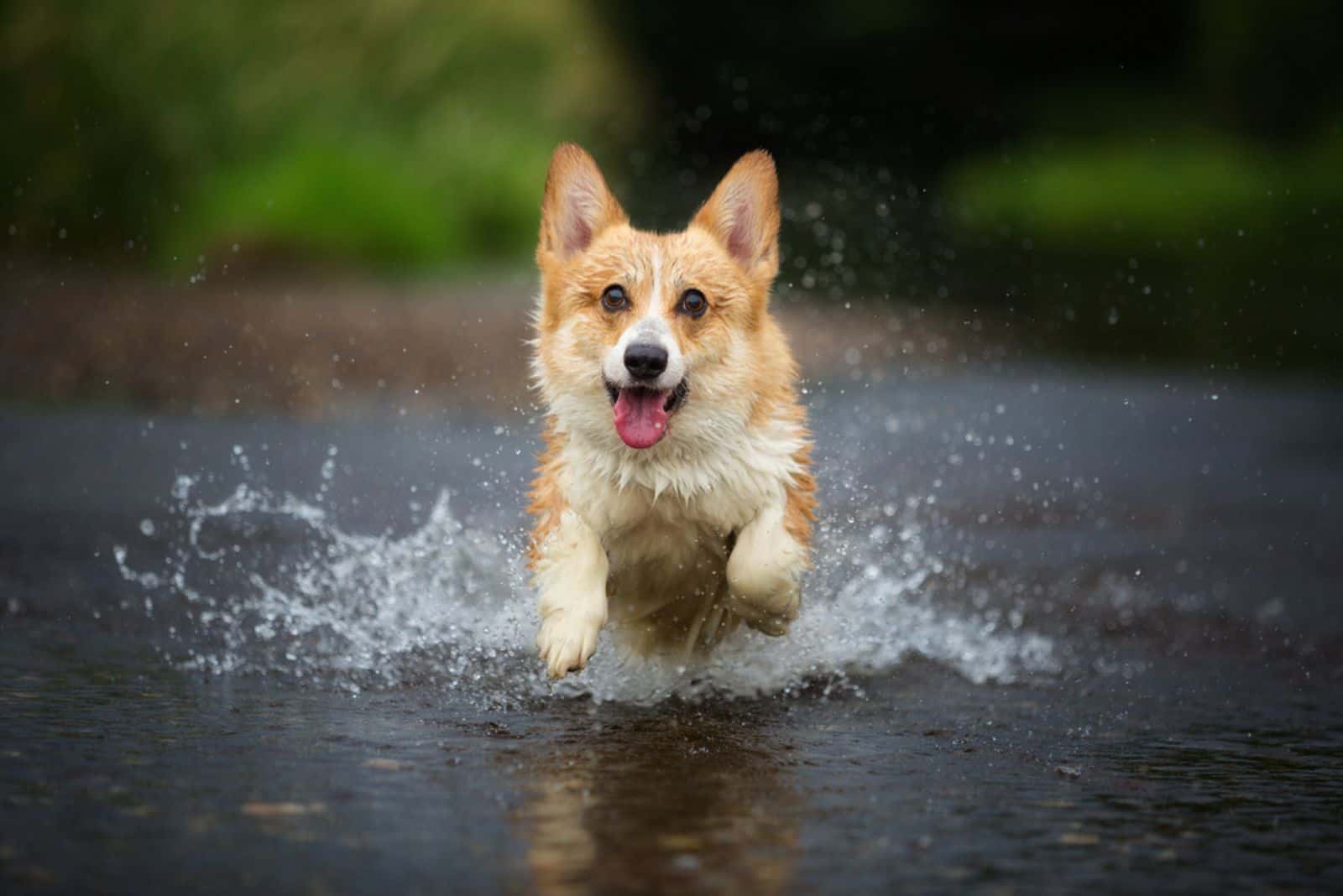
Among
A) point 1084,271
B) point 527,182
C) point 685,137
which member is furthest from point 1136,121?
point 527,182

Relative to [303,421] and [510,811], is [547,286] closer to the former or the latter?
[510,811]

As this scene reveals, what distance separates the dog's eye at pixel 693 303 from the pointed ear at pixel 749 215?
0.30 meters

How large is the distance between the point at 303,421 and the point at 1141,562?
178 inches

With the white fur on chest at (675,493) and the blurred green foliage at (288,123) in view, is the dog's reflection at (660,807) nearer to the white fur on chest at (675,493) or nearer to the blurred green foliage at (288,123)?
the white fur on chest at (675,493)

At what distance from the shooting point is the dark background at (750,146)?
506 inches

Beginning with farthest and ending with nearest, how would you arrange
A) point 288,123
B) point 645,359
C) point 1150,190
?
point 1150,190
point 288,123
point 645,359

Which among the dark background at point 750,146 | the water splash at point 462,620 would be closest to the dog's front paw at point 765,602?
the water splash at point 462,620

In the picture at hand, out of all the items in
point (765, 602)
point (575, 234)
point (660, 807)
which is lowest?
point (660, 807)

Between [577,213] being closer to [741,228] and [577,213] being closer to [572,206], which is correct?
[572,206]

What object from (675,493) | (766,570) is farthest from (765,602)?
(675,493)

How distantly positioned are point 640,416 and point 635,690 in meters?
0.82

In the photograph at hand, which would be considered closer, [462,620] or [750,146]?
[462,620]

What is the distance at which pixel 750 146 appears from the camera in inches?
997

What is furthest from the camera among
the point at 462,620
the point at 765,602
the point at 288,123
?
the point at 288,123
